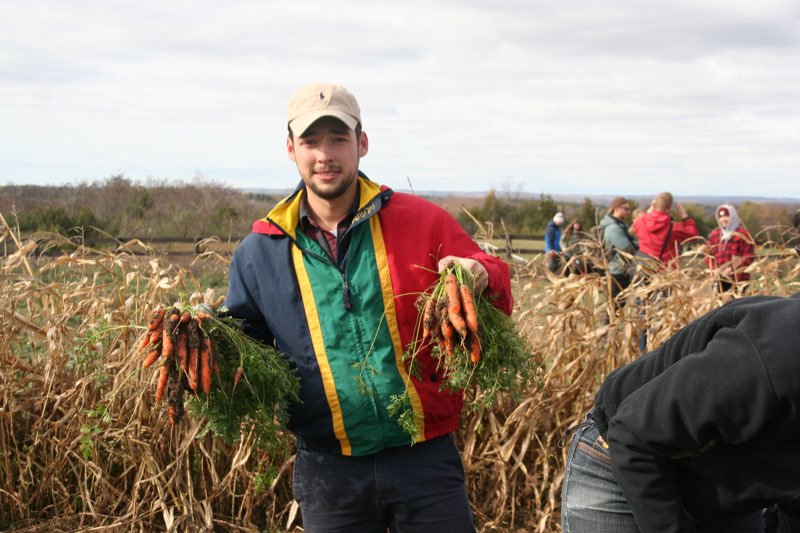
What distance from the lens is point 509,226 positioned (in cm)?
2439

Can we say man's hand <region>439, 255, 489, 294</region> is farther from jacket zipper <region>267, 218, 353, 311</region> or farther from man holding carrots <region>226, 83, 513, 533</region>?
jacket zipper <region>267, 218, 353, 311</region>

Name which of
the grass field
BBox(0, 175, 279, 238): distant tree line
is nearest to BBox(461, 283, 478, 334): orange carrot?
the grass field

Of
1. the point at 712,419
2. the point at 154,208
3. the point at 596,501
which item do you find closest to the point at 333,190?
the point at 596,501

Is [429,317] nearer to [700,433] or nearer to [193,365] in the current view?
[193,365]

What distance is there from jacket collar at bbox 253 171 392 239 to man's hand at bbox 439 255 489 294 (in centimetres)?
30

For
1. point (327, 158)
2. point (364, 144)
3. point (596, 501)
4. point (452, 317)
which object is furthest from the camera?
point (364, 144)

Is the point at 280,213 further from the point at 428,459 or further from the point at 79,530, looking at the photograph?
the point at 79,530

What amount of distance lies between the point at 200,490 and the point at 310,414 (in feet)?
5.36

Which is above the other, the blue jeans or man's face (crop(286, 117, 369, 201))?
man's face (crop(286, 117, 369, 201))

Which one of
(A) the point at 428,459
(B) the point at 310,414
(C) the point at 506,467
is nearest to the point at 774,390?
(A) the point at 428,459

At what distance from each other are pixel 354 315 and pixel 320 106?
678 mm

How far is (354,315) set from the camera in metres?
2.45

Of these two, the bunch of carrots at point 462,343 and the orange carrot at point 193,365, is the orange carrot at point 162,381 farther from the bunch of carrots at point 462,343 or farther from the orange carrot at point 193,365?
the bunch of carrots at point 462,343

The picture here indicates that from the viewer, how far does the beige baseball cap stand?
2.46 metres
